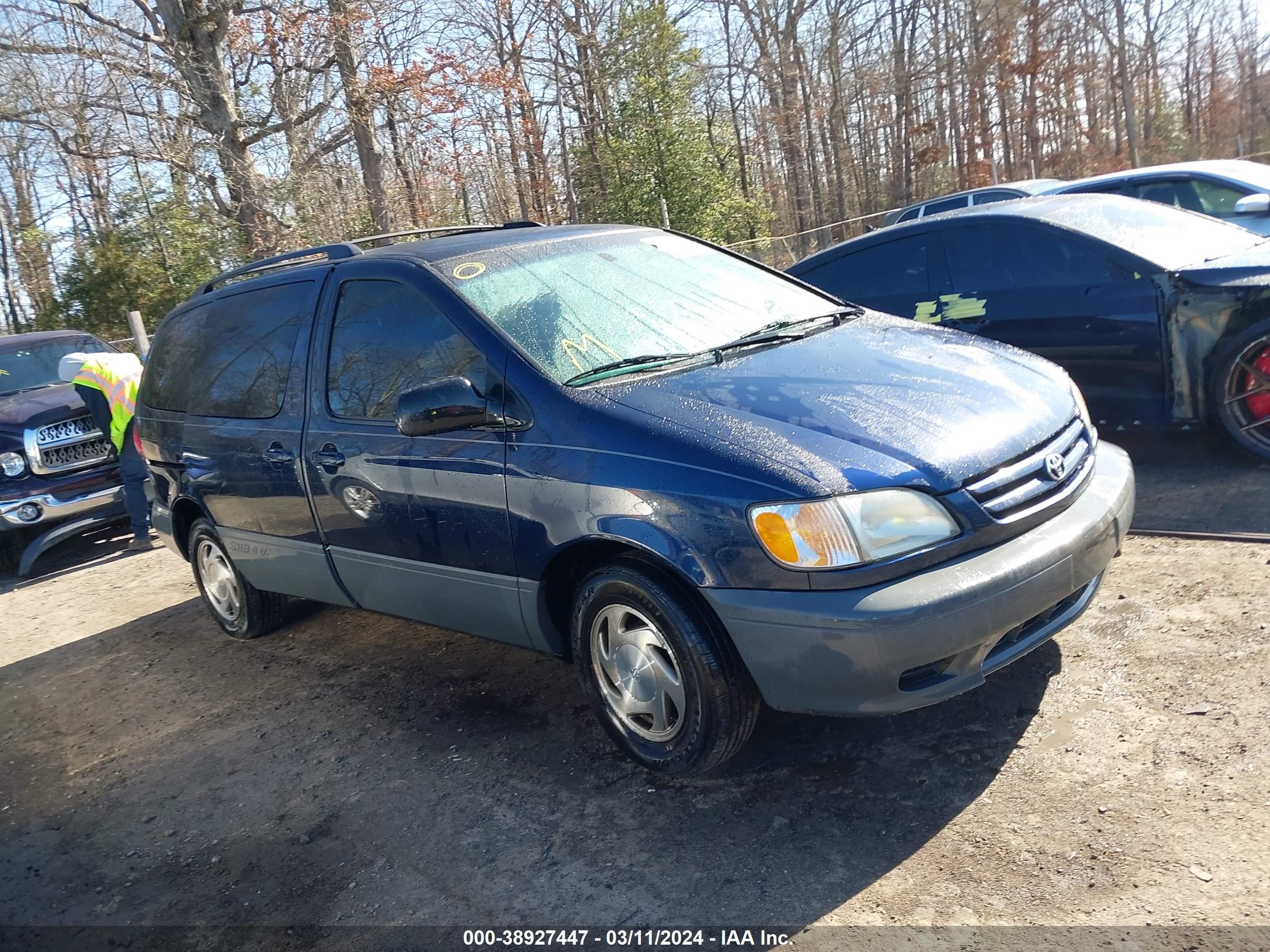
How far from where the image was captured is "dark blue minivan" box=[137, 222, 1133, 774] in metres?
2.89

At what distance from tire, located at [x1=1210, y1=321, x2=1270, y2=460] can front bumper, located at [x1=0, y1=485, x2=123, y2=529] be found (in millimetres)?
7948

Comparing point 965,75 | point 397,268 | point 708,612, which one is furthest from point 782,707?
point 965,75

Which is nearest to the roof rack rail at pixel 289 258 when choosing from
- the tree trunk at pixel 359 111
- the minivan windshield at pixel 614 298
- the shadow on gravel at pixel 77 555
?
the minivan windshield at pixel 614 298

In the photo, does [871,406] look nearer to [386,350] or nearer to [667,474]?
[667,474]

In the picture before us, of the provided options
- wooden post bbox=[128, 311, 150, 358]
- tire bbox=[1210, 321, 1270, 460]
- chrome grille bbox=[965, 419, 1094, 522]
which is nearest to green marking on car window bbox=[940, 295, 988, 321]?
tire bbox=[1210, 321, 1270, 460]

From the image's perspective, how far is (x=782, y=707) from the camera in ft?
9.82

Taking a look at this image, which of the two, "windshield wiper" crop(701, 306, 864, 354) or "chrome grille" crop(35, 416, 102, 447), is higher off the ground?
"windshield wiper" crop(701, 306, 864, 354)

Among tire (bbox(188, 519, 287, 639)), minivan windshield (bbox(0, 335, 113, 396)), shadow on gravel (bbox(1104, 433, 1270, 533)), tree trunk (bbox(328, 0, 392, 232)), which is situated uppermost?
tree trunk (bbox(328, 0, 392, 232))

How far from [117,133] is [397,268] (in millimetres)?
14844

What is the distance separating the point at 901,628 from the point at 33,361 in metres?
9.39

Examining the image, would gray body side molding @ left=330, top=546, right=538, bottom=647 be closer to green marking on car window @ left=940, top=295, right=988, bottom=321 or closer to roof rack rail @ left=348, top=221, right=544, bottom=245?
roof rack rail @ left=348, top=221, right=544, bottom=245

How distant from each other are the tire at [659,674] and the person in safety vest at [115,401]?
6056 millimetres

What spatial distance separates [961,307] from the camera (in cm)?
630

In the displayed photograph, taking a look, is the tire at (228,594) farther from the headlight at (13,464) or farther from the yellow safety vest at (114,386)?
the headlight at (13,464)
